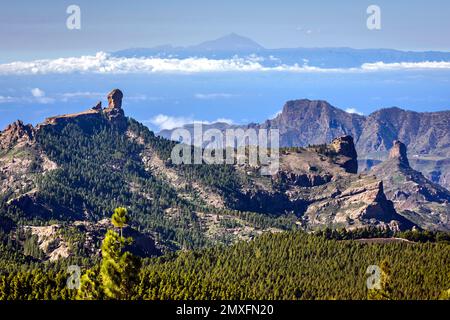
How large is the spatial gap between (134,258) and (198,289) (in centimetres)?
7307

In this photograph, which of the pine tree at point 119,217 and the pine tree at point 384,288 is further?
the pine tree at point 384,288

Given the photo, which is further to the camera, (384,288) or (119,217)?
(384,288)

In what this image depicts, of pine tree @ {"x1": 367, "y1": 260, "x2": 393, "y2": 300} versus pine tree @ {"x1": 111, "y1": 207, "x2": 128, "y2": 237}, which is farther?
pine tree @ {"x1": 367, "y1": 260, "x2": 393, "y2": 300}

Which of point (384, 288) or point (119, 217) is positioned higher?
point (119, 217)

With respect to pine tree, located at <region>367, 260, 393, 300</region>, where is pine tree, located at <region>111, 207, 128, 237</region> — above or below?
above

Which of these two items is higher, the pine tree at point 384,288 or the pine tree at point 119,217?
the pine tree at point 119,217
